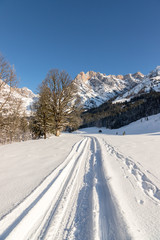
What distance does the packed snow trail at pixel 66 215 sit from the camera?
113cm

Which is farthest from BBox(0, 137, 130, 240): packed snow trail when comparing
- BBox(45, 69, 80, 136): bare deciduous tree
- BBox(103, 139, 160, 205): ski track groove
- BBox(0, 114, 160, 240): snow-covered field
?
BBox(45, 69, 80, 136): bare deciduous tree

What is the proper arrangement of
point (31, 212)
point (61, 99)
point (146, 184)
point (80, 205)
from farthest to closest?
point (61, 99) < point (146, 184) < point (80, 205) < point (31, 212)

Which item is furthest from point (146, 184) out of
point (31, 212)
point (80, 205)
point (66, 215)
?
point (31, 212)

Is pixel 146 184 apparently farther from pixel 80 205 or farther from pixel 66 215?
pixel 66 215

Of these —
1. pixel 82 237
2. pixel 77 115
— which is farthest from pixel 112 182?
pixel 77 115

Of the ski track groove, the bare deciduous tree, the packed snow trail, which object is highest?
the bare deciduous tree

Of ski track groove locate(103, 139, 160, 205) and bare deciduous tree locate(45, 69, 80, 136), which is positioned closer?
ski track groove locate(103, 139, 160, 205)

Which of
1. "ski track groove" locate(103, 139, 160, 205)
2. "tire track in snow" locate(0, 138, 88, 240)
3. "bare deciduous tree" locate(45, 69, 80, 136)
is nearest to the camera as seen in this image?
"tire track in snow" locate(0, 138, 88, 240)

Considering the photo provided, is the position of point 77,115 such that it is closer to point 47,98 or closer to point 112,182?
point 47,98

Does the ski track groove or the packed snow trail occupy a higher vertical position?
the packed snow trail

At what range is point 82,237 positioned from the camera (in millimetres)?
1098

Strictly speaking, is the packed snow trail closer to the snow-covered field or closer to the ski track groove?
the snow-covered field

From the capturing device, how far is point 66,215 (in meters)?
1.42

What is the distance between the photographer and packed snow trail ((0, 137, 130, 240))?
1.13m
